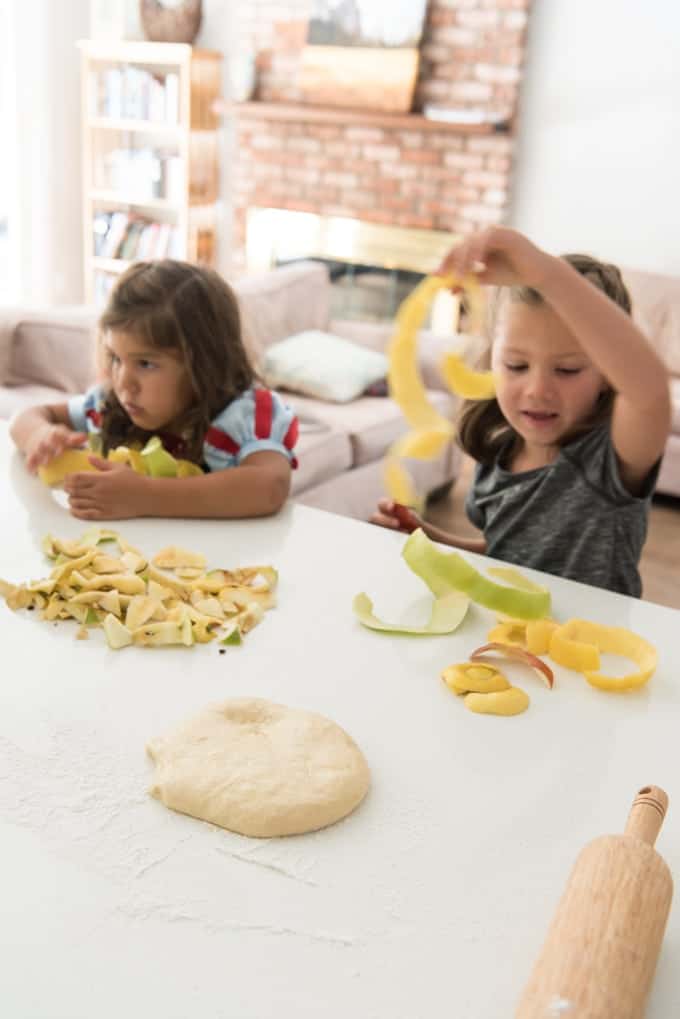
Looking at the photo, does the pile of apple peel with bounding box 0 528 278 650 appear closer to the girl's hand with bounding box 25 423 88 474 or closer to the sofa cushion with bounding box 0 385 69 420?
the girl's hand with bounding box 25 423 88 474

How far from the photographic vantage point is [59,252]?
6.05 meters

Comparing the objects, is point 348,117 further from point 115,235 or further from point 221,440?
point 221,440

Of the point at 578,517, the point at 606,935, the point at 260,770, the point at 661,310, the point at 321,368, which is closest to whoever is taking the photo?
the point at 606,935

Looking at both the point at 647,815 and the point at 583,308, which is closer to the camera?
the point at 647,815

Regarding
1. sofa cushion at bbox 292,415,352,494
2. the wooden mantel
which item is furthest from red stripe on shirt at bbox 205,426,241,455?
the wooden mantel

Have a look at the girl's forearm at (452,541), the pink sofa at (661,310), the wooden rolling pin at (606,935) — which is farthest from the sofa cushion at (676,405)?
the wooden rolling pin at (606,935)

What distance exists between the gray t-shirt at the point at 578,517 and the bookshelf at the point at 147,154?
4.57 metres

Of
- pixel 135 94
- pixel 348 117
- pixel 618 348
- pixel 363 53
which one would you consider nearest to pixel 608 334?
pixel 618 348

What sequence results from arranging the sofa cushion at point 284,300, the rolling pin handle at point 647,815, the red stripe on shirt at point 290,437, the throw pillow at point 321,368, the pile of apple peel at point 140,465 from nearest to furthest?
the rolling pin handle at point 647,815 < the pile of apple peel at point 140,465 < the red stripe on shirt at point 290,437 < the throw pillow at point 321,368 < the sofa cushion at point 284,300

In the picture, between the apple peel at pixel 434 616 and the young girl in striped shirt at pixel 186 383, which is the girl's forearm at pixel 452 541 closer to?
the young girl in striped shirt at pixel 186 383

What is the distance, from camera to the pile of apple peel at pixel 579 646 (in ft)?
3.45

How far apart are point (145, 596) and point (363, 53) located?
15.2 feet

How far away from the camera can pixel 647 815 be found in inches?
29.9

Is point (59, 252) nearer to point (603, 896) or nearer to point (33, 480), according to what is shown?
point (33, 480)
